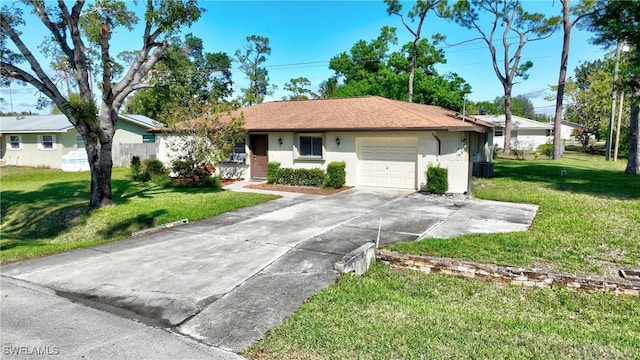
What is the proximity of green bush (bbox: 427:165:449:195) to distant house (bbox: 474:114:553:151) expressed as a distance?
1107 inches

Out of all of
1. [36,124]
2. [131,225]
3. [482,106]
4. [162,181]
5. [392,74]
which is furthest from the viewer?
[482,106]

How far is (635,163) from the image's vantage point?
19156 mm

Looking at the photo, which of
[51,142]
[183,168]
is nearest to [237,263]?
[183,168]

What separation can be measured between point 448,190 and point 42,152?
2688cm

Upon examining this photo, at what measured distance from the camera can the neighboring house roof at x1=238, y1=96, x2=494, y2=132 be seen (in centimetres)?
1480

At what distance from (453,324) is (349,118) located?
1304 cm

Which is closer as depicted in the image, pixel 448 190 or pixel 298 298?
pixel 298 298

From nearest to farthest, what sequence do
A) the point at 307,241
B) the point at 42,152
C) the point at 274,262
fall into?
1. the point at 274,262
2. the point at 307,241
3. the point at 42,152

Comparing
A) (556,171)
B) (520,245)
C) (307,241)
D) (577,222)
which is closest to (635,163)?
(556,171)

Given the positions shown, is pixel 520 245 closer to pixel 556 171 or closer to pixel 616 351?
pixel 616 351

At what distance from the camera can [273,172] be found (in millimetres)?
17344

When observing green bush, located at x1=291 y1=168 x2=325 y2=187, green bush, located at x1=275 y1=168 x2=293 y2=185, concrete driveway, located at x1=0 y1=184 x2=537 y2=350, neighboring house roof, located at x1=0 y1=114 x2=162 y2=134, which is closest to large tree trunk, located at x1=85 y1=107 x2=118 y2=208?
concrete driveway, located at x1=0 y1=184 x2=537 y2=350

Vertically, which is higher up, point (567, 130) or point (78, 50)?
point (78, 50)

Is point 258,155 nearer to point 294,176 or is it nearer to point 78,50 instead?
point 294,176
